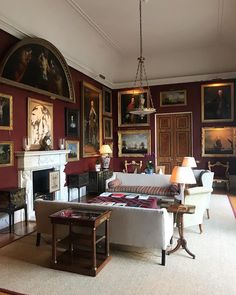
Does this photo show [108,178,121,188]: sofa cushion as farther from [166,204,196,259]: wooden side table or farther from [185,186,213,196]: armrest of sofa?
[166,204,196,259]: wooden side table

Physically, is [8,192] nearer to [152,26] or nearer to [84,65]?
[84,65]

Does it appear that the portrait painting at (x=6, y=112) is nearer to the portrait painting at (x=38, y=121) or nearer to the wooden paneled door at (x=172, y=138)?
the portrait painting at (x=38, y=121)

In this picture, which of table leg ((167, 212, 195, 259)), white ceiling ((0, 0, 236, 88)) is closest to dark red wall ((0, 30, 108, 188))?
white ceiling ((0, 0, 236, 88))

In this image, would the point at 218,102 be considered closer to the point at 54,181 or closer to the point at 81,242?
the point at 54,181

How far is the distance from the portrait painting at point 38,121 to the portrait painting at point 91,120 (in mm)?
1808

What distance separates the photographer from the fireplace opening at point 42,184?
6.61 metres

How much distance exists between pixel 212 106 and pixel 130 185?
5100 mm

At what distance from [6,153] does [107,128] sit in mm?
Result: 5609

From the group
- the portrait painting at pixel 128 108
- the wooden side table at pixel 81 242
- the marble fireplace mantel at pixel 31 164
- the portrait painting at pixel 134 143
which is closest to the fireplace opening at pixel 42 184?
the marble fireplace mantel at pixel 31 164

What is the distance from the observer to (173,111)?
10.6 meters

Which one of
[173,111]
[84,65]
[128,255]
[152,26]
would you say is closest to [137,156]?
[173,111]

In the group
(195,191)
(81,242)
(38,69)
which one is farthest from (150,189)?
(38,69)

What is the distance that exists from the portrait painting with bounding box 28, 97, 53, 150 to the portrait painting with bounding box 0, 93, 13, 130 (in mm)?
623

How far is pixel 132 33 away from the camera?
27.8 feet
